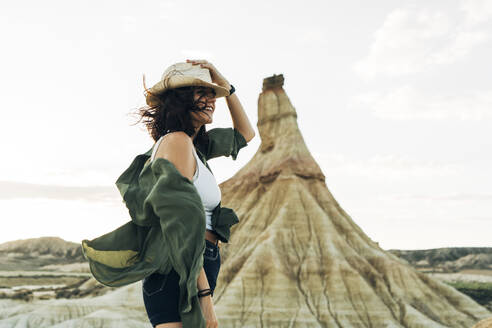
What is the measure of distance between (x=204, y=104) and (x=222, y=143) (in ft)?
1.57

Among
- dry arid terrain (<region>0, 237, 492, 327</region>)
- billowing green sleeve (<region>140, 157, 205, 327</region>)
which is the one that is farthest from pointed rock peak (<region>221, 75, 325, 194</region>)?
billowing green sleeve (<region>140, 157, 205, 327</region>)

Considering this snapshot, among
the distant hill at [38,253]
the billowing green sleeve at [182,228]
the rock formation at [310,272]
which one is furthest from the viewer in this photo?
the distant hill at [38,253]

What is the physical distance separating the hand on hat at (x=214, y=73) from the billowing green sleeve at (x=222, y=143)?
0.34m

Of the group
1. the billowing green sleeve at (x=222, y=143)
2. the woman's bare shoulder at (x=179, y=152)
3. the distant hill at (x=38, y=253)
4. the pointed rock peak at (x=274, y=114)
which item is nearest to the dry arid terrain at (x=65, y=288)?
the distant hill at (x=38, y=253)

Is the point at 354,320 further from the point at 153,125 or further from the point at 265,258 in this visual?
the point at 153,125

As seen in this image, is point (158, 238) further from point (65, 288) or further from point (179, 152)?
point (65, 288)

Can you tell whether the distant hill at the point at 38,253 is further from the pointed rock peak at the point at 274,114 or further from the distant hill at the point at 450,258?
the pointed rock peak at the point at 274,114

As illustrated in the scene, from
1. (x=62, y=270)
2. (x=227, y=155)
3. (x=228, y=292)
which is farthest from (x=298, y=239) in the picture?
(x=62, y=270)

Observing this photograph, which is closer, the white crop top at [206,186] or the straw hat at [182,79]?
the white crop top at [206,186]

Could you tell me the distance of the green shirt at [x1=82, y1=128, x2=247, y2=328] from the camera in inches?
108

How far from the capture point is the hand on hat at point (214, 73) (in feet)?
10.9

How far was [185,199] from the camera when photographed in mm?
2744

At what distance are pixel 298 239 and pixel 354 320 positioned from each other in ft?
20.2

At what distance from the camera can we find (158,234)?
9.65 ft
